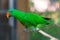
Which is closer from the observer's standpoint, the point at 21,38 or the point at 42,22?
the point at 42,22

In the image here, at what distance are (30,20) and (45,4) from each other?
29cm

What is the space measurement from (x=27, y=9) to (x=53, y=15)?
0.99 feet

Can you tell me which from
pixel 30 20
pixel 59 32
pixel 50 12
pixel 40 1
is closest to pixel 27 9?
pixel 40 1

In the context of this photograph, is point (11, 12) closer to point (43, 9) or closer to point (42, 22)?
point (42, 22)

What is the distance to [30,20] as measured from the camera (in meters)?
1.24

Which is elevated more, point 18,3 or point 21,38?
point 18,3

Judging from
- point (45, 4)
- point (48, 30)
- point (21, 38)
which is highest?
point (45, 4)

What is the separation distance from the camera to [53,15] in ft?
4.42

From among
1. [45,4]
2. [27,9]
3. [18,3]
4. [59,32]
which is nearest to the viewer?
[59,32]

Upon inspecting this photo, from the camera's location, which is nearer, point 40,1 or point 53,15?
point 53,15

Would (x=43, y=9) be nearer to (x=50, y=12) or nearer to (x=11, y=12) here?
(x=50, y=12)

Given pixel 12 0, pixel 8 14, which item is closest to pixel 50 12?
pixel 8 14

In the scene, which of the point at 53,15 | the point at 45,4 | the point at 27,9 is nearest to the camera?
the point at 53,15

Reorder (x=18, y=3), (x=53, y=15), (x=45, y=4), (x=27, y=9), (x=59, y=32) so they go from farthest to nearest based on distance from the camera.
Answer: (x=18, y=3) < (x=27, y=9) < (x=45, y=4) < (x=53, y=15) < (x=59, y=32)
